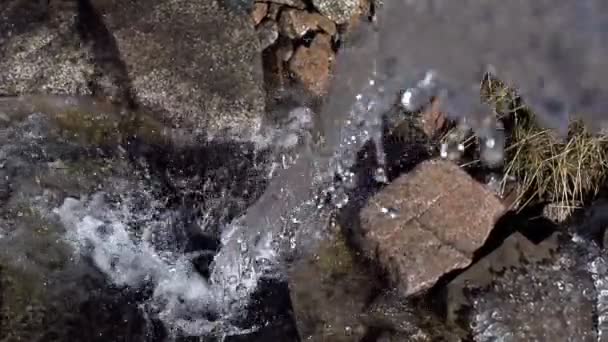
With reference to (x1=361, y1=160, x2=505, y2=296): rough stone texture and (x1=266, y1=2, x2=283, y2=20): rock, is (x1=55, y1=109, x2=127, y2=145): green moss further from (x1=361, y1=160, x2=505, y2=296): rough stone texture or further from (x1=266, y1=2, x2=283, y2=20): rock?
(x1=361, y1=160, x2=505, y2=296): rough stone texture

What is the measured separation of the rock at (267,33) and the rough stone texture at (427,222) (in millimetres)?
843

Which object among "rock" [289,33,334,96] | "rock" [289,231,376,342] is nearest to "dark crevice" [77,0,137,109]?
"rock" [289,33,334,96]

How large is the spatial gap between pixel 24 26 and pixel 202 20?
0.80 metres

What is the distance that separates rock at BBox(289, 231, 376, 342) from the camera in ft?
10.2

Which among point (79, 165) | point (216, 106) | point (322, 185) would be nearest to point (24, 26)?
point (79, 165)

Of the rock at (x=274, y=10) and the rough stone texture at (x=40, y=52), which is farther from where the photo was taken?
the rock at (x=274, y=10)

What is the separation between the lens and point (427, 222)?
10.8ft

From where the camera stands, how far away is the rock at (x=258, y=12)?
3463 mm

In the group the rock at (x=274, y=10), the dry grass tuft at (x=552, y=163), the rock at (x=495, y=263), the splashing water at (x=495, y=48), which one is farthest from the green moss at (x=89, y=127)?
the dry grass tuft at (x=552, y=163)

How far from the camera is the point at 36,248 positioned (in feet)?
10.6

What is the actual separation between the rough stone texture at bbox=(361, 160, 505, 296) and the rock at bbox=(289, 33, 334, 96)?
22.5 inches

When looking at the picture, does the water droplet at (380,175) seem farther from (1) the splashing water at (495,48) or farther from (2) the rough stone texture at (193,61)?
(2) the rough stone texture at (193,61)

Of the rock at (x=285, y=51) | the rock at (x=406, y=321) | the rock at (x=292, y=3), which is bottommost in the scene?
the rock at (x=406, y=321)

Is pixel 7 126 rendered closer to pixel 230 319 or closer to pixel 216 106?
pixel 216 106
